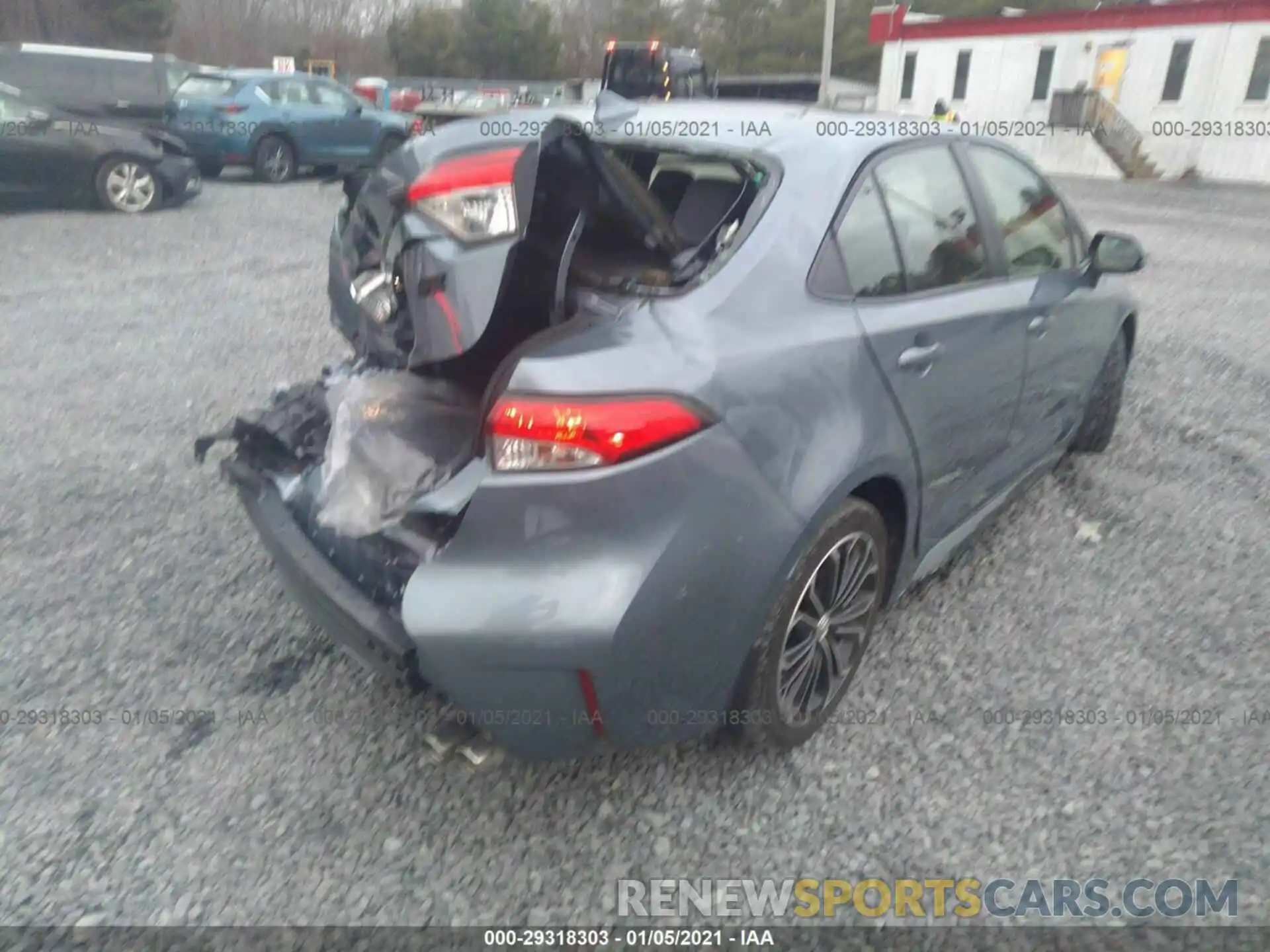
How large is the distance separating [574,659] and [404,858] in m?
0.75

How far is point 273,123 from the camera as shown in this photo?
536 inches

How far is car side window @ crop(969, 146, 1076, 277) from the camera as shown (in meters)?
3.23

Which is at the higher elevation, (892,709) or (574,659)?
(574,659)

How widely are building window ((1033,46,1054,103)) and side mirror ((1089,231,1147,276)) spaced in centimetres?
2707

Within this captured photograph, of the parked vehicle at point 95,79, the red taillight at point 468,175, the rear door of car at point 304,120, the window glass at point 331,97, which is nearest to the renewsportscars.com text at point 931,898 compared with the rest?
the red taillight at point 468,175

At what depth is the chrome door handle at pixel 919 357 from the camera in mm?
2525

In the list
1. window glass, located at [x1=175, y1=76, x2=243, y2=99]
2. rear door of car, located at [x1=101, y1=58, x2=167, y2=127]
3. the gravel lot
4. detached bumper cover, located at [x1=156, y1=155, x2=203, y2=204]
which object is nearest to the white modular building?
window glass, located at [x1=175, y1=76, x2=243, y2=99]

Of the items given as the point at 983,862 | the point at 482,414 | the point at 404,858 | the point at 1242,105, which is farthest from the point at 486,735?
the point at 1242,105

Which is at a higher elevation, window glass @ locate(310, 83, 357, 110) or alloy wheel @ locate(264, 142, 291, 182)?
window glass @ locate(310, 83, 357, 110)

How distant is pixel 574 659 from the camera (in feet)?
6.40

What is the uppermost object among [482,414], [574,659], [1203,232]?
[482,414]

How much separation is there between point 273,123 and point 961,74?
23.1 metres

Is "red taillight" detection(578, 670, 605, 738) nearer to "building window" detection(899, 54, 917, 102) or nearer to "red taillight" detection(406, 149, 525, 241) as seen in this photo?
"red taillight" detection(406, 149, 525, 241)

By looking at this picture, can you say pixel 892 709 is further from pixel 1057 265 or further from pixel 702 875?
pixel 1057 265
